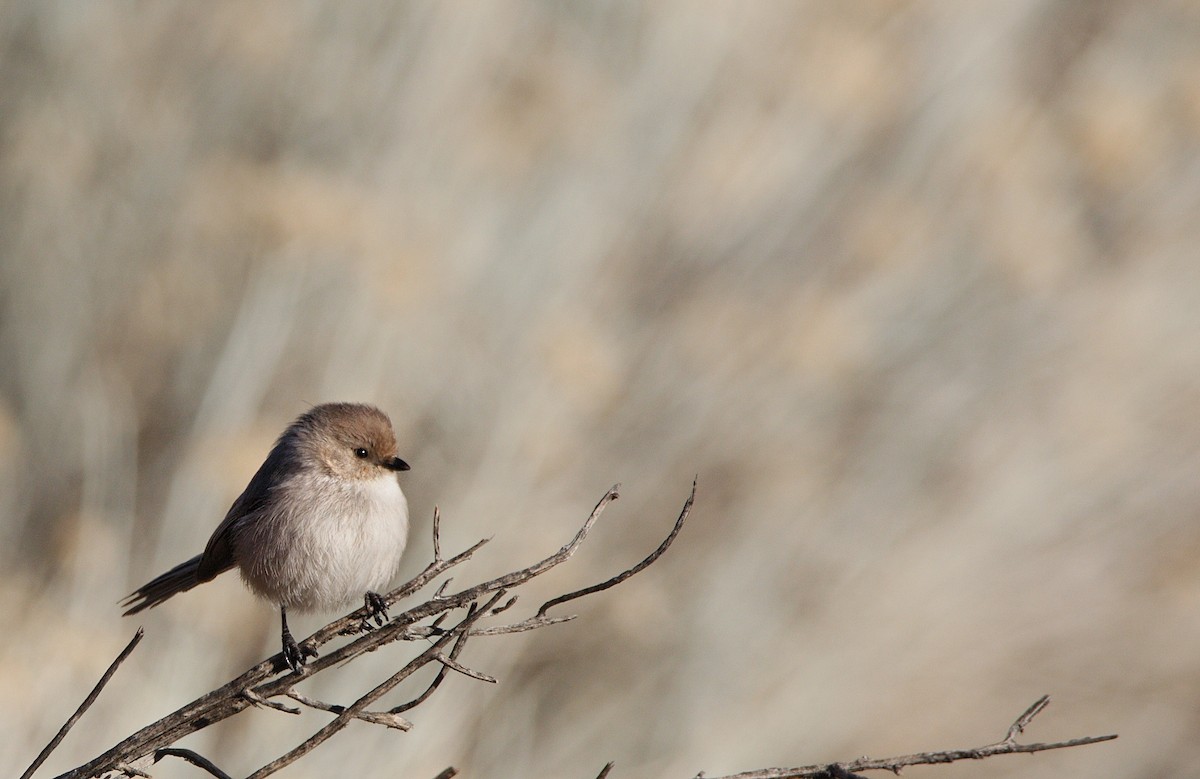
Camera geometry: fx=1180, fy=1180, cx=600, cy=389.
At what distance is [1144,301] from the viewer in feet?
8.82

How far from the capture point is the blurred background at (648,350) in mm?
2330

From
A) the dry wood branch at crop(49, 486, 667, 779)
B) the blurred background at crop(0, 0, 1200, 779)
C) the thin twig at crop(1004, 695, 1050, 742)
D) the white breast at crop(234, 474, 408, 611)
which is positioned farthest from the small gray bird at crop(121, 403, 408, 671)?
the thin twig at crop(1004, 695, 1050, 742)

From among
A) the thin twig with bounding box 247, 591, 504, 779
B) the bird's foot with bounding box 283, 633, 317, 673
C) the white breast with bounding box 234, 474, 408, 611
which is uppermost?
the white breast with bounding box 234, 474, 408, 611

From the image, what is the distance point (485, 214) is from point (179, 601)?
988 mm

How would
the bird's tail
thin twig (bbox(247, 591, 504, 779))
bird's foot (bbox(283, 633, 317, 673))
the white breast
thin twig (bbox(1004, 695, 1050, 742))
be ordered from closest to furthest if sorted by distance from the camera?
thin twig (bbox(247, 591, 504, 779)), thin twig (bbox(1004, 695, 1050, 742)), bird's foot (bbox(283, 633, 317, 673)), the white breast, the bird's tail

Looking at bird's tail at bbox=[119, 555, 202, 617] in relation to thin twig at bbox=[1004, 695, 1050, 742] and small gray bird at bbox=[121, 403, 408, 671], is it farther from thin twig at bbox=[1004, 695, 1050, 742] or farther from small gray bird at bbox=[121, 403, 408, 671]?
thin twig at bbox=[1004, 695, 1050, 742]

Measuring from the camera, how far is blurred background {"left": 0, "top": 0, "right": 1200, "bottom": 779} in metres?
2.33

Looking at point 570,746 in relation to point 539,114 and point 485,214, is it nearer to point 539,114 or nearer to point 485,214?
point 485,214

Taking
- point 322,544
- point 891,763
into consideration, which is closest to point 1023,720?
point 891,763

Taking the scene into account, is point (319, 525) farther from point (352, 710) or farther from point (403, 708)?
point (352, 710)

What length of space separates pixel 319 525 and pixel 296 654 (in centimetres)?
24

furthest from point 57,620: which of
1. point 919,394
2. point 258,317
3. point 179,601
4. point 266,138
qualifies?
point 919,394

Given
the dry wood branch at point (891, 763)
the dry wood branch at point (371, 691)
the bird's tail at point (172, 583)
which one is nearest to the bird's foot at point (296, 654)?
the dry wood branch at point (371, 691)

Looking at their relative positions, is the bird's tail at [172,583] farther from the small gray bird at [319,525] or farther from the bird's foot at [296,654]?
the bird's foot at [296,654]
